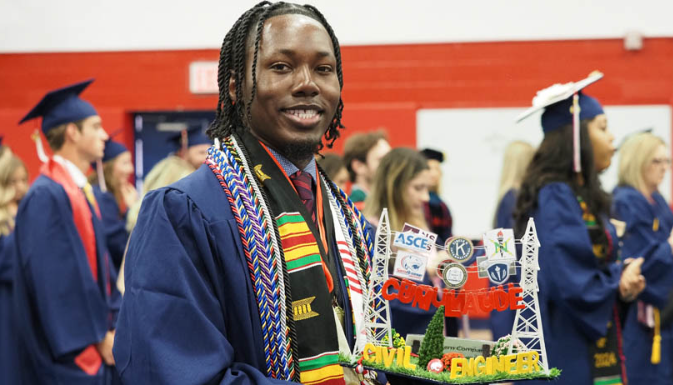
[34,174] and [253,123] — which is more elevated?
[253,123]

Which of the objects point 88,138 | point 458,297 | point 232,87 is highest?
point 232,87

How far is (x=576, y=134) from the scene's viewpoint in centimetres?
403

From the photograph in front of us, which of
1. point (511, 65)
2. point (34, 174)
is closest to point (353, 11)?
point (511, 65)

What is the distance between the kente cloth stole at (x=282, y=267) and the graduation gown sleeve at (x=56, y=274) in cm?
254

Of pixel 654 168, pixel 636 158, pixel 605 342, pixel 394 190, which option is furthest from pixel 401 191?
pixel 654 168

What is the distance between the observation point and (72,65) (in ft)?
32.5

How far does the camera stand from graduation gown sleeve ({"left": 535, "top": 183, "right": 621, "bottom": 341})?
387 cm

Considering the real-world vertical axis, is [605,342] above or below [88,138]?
below

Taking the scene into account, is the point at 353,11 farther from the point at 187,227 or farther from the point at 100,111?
the point at 187,227

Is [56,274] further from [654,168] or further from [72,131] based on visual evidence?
[654,168]

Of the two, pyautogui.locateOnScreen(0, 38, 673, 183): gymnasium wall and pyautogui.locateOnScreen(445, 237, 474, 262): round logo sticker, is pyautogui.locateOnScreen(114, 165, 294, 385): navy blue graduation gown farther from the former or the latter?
pyautogui.locateOnScreen(0, 38, 673, 183): gymnasium wall

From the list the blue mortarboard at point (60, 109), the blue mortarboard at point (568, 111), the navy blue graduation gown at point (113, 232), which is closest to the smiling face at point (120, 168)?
the navy blue graduation gown at point (113, 232)

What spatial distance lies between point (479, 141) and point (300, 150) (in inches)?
298

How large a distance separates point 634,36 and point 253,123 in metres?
8.08
